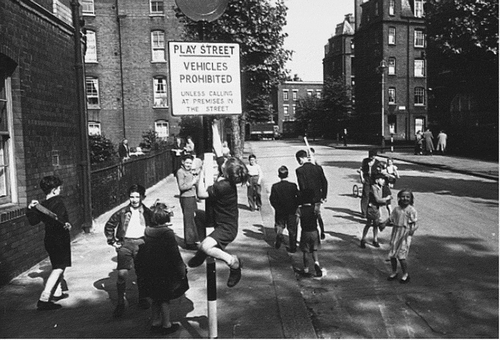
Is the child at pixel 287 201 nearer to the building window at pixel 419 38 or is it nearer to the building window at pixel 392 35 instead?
the building window at pixel 392 35

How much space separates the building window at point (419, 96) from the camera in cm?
5250

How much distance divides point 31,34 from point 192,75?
4778 millimetres

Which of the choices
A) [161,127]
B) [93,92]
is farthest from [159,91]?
[93,92]

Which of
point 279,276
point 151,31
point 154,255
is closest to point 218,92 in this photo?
point 154,255

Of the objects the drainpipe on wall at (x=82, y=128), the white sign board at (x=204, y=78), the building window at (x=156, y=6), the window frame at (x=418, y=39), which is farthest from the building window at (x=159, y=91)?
the white sign board at (x=204, y=78)

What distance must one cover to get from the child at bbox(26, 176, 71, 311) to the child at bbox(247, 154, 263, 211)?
22.4ft

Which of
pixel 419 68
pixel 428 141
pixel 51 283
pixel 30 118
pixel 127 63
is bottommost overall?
pixel 51 283

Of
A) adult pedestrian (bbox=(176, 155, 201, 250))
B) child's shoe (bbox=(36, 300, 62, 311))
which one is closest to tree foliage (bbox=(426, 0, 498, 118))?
adult pedestrian (bbox=(176, 155, 201, 250))

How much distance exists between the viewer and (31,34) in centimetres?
788

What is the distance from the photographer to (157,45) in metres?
34.3

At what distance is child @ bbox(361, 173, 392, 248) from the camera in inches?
333

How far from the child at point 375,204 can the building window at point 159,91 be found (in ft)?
90.8

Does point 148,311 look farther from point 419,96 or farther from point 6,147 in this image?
point 419,96

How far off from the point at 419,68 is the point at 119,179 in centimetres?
4635
